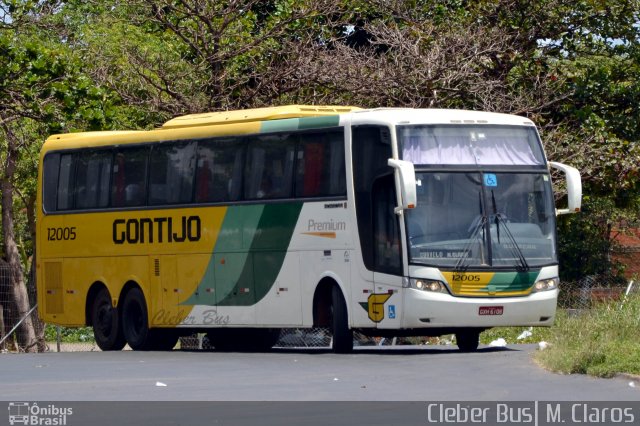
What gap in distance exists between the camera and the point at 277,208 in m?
21.8

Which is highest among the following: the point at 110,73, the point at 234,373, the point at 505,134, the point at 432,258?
the point at 110,73

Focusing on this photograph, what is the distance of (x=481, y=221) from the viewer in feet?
66.1

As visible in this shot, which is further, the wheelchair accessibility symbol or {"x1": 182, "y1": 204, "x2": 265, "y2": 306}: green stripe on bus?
{"x1": 182, "y1": 204, "x2": 265, "y2": 306}: green stripe on bus

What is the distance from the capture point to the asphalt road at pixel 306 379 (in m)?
14.0

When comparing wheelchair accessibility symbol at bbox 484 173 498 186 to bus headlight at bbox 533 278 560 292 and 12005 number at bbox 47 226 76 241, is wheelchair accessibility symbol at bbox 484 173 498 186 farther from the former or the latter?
12005 number at bbox 47 226 76 241

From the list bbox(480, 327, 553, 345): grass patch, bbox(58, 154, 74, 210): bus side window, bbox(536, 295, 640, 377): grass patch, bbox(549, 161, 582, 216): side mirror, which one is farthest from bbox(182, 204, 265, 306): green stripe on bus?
bbox(480, 327, 553, 345): grass patch

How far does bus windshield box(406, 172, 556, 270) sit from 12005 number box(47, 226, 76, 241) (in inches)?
310

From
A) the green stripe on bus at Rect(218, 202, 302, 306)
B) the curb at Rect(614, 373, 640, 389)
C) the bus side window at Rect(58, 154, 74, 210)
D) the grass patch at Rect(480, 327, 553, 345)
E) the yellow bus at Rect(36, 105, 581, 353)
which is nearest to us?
the curb at Rect(614, 373, 640, 389)

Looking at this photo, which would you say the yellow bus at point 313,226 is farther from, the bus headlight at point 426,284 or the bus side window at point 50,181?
the bus side window at point 50,181

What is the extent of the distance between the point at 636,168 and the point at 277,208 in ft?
39.9

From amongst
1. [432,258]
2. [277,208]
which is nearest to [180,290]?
[277,208]

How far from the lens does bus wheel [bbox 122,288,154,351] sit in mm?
24438
